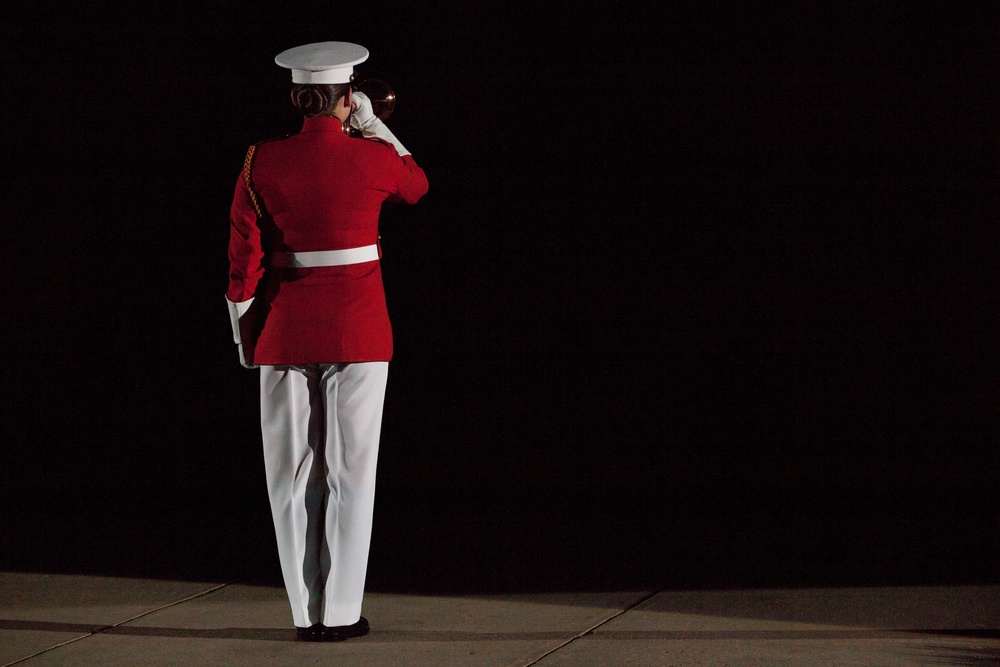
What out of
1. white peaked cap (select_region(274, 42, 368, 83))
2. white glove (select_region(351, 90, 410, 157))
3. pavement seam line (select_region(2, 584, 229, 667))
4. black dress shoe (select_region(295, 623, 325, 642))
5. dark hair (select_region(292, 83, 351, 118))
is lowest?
pavement seam line (select_region(2, 584, 229, 667))

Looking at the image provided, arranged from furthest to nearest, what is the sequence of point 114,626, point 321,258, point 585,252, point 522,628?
point 585,252, point 114,626, point 522,628, point 321,258

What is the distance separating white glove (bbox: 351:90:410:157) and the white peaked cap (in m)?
0.12

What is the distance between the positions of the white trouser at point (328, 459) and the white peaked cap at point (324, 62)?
83 centimetres

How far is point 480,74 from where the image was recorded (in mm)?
6094

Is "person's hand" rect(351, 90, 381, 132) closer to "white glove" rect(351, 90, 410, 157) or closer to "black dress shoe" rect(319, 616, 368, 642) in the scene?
"white glove" rect(351, 90, 410, 157)

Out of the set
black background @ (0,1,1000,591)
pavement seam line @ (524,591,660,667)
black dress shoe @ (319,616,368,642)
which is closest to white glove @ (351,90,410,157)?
black dress shoe @ (319,616,368,642)

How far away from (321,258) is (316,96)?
0.46 m

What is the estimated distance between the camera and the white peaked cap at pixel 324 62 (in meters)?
4.15

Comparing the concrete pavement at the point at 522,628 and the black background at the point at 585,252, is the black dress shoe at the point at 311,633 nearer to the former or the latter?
the concrete pavement at the point at 522,628

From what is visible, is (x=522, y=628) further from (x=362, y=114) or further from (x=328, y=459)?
(x=362, y=114)

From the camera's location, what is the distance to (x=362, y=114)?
4.37 m

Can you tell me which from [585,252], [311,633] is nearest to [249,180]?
[311,633]

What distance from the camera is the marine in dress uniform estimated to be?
4207 millimetres

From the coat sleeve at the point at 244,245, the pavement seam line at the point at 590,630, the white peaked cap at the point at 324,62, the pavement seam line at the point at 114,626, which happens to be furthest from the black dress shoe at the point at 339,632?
the white peaked cap at the point at 324,62
